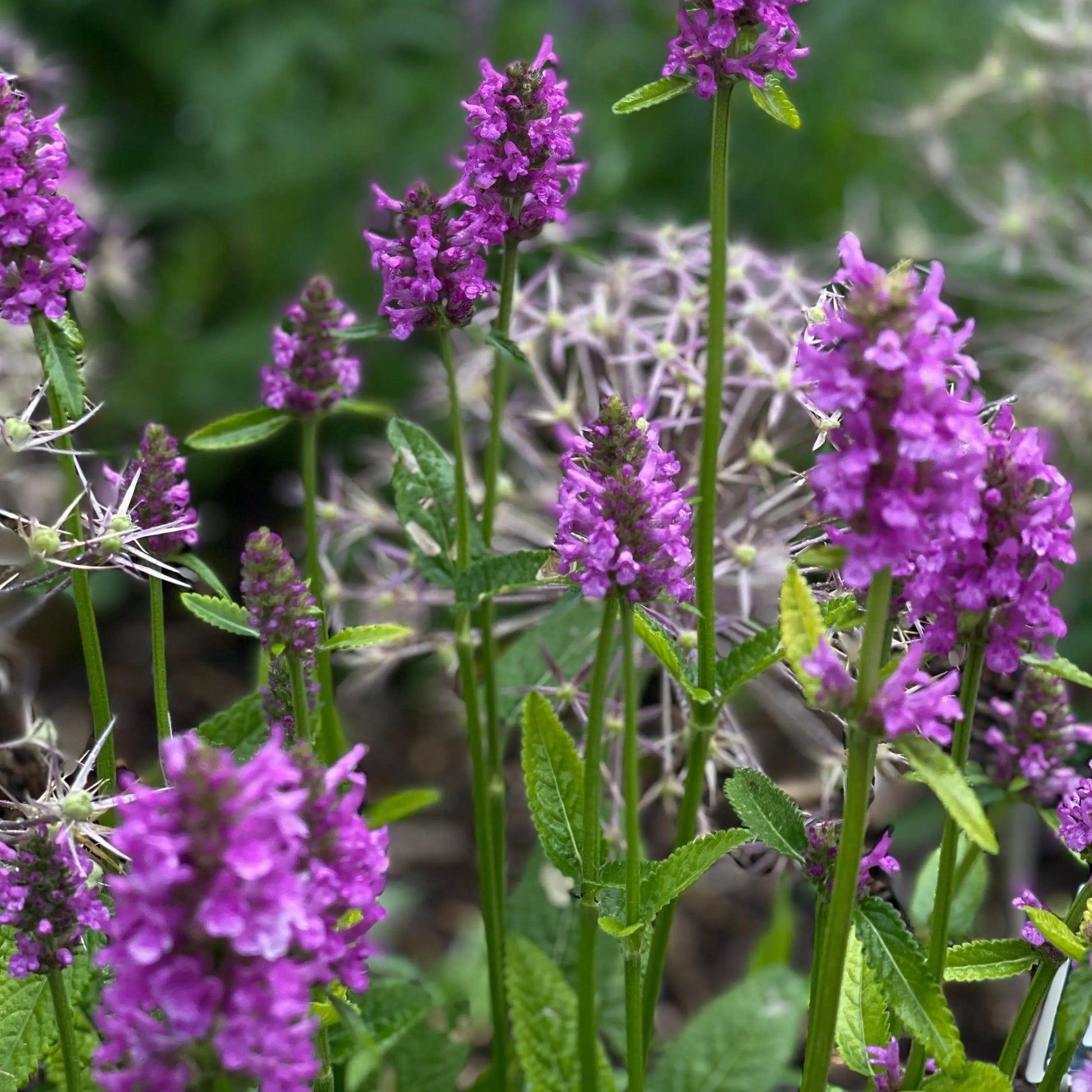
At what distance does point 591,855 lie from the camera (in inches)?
48.3

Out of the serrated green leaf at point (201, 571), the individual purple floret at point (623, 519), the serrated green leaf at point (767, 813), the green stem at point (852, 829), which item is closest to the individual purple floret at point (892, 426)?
the green stem at point (852, 829)

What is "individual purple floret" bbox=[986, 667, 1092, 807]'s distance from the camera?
1.44m

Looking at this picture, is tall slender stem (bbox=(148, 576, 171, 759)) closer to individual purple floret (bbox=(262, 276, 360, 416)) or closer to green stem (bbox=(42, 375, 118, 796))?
green stem (bbox=(42, 375, 118, 796))

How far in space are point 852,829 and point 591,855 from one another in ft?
0.89

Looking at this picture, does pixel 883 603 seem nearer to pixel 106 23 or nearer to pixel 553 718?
pixel 553 718

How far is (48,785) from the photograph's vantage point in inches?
51.1

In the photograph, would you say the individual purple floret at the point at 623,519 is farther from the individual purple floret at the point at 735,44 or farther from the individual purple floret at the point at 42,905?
the individual purple floret at the point at 42,905

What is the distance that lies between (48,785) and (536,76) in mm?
801

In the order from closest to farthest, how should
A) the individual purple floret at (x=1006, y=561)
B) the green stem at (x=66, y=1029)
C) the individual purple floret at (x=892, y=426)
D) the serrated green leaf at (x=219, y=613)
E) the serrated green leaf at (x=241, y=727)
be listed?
the individual purple floret at (x=892, y=426)
the individual purple floret at (x=1006, y=561)
the green stem at (x=66, y=1029)
the serrated green leaf at (x=219, y=613)
the serrated green leaf at (x=241, y=727)

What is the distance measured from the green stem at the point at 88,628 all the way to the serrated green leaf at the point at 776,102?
27.0 inches

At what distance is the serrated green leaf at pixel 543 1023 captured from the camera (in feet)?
4.95

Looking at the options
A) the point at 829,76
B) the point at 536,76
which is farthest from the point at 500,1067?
the point at 829,76

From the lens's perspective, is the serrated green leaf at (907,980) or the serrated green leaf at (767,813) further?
the serrated green leaf at (767,813)

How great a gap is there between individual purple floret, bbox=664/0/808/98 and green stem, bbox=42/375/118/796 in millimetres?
639
